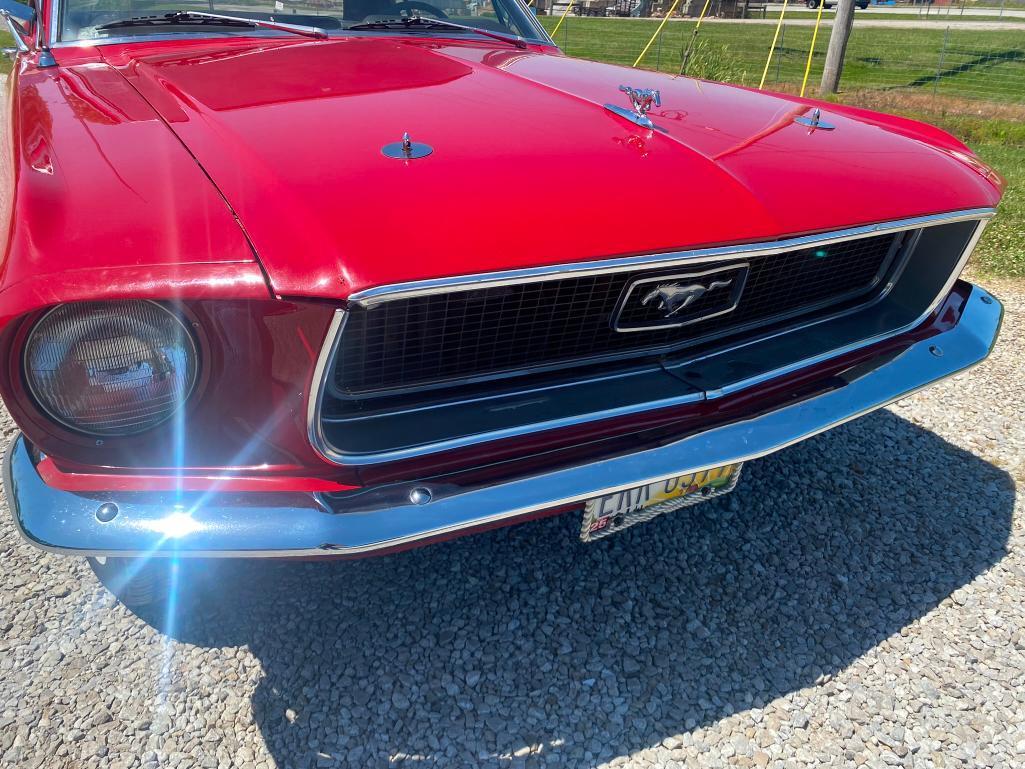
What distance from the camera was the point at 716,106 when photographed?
2.19 meters

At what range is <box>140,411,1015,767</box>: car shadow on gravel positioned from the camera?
5.64 feet

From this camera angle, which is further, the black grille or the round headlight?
the black grille

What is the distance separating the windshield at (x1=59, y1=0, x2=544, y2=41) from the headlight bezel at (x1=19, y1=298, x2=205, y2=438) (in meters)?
1.65

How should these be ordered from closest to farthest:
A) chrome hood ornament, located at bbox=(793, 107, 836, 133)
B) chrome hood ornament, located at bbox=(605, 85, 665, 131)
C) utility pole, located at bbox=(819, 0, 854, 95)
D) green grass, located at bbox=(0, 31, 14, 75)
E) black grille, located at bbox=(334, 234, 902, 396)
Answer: black grille, located at bbox=(334, 234, 902, 396), chrome hood ornament, located at bbox=(605, 85, 665, 131), chrome hood ornament, located at bbox=(793, 107, 836, 133), utility pole, located at bbox=(819, 0, 854, 95), green grass, located at bbox=(0, 31, 14, 75)

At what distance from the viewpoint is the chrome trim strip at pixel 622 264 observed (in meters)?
1.26

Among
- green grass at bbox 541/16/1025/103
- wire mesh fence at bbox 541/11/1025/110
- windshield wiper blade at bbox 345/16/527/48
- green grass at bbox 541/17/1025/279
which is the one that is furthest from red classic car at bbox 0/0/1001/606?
green grass at bbox 541/16/1025/103

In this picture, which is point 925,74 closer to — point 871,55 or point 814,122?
point 871,55

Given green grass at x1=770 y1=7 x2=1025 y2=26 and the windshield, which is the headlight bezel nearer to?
the windshield

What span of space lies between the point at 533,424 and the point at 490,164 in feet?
1.73

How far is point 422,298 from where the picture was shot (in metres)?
1.46

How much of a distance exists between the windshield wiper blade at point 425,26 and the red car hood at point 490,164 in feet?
1.43

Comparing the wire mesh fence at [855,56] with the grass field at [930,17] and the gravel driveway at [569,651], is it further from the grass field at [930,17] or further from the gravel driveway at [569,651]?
the gravel driveway at [569,651]

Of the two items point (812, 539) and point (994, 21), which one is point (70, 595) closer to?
point (812, 539)

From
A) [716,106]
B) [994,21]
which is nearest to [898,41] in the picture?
[994,21]
